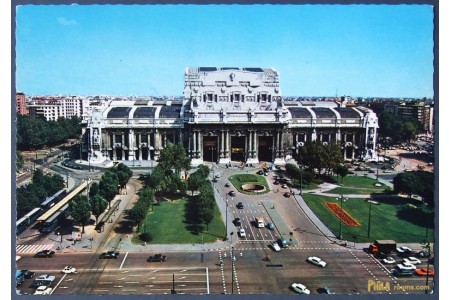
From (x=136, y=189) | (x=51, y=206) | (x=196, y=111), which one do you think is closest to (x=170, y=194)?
(x=136, y=189)

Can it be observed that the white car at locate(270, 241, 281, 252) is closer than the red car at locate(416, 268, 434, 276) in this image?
No

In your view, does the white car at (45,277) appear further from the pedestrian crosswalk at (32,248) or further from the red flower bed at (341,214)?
the red flower bed at (341,214)

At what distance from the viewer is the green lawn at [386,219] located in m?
22.6

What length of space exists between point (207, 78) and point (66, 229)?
21.3m

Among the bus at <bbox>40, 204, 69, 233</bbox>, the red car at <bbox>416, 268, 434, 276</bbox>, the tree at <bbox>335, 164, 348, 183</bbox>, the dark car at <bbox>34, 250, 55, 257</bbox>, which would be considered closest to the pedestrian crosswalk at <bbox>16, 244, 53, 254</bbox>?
the dark car at <bbox>34, 250, 55, 257</bbox>

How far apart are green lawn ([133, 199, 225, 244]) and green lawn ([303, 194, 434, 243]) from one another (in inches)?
259

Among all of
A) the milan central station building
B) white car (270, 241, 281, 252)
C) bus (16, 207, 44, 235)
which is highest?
the milan central station building

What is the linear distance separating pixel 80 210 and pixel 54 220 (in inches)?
75.8

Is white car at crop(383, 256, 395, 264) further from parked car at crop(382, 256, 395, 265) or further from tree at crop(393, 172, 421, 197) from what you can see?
tree at crop(393, 172, 421, 197)

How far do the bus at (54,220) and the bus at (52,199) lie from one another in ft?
2.79

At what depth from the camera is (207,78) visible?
40375 mm

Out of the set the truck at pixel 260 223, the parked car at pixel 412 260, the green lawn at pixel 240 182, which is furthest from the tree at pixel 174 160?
the parked car at pixel 412 260

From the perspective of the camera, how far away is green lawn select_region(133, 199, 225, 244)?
22.8 metres

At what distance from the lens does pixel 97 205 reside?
79.6ft
